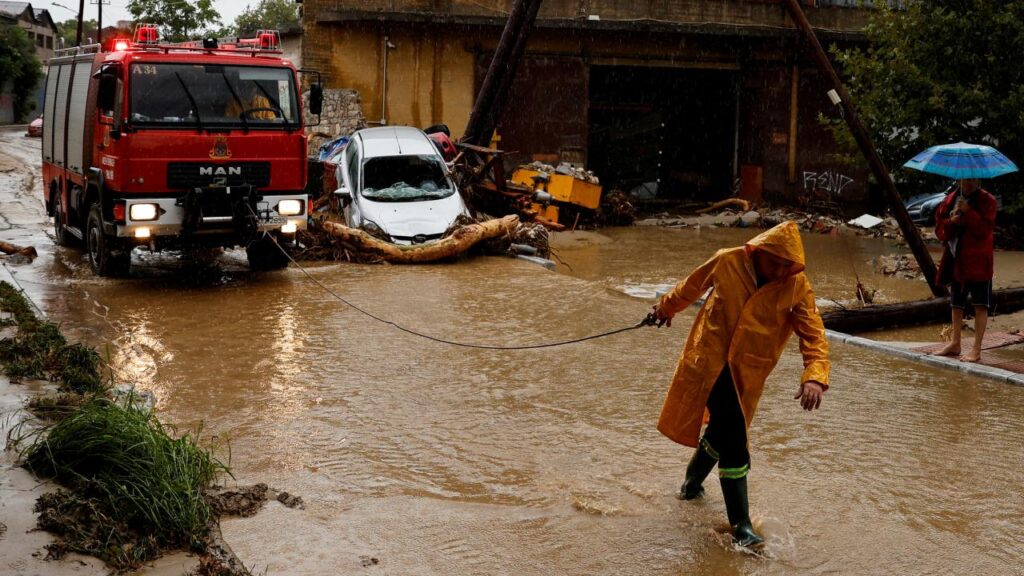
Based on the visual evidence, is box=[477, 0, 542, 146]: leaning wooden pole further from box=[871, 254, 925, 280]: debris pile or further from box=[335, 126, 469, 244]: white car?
box=[871, 254, 925, 280]: debris pile

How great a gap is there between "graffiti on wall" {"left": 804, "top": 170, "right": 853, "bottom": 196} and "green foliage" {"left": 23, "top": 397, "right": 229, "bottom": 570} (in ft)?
76.9

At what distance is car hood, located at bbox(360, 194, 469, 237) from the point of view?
1413 centimetres

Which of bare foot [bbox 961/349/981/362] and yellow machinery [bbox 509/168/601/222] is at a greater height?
yellow machinery [bbox 509/168/601/222]

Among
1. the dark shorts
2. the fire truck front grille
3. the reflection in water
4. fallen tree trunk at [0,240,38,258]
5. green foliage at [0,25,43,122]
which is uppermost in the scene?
green foliage at [0,25,43,122]

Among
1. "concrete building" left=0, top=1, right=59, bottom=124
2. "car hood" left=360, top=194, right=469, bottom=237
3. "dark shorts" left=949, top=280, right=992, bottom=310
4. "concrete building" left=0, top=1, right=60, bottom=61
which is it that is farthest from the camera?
"concrete building" left=0, top=1, right=60, bottom=61

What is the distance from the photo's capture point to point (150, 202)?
1098 cm

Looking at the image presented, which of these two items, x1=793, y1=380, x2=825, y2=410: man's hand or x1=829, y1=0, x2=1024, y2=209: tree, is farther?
x1=829, y1=0, x2=1024, y2=209: tree

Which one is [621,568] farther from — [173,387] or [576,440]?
[173,387]

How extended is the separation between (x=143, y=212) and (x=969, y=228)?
8445mm

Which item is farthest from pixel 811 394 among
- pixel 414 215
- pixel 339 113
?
pixel 339 113

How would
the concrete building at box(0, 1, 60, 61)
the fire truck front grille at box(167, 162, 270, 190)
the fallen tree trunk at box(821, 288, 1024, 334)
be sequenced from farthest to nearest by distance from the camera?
the concrete building at box(0, 1, 60, 61) → the fire truck front grille at box(167, 162, 270, 190) → the fallen tree trunk at box(821, 288, 1024, 334)

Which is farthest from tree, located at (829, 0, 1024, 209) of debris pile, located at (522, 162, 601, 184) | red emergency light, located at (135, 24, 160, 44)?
red emergency light, located at (135, 24, 160, 44)

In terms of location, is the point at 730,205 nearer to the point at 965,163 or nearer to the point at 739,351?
the point at 965,163

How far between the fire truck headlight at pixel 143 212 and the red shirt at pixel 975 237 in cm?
818
